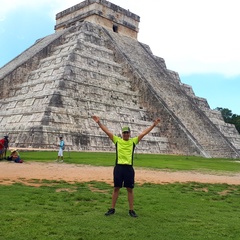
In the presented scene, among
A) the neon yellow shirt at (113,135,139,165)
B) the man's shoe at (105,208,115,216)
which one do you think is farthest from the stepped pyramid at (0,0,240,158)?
the man's shoe at (105,208,115,216)

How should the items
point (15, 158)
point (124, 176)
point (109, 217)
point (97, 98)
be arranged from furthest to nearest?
point (97, 98) < point (15, 158) < point (124, 176) < point (109, 217)

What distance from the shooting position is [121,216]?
18.1ft

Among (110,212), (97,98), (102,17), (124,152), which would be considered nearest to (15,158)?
(124,152)

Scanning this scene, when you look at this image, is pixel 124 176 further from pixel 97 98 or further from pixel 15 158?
pixel 97 98

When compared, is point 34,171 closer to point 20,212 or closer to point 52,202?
point 52,202

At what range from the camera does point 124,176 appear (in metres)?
5.82

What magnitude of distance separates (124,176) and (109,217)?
747 mm

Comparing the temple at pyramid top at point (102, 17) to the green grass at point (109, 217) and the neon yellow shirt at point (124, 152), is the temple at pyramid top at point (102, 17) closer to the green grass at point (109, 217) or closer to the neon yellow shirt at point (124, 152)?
the green grass at point (109, 217)

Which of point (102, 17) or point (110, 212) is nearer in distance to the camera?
point (110, 212)

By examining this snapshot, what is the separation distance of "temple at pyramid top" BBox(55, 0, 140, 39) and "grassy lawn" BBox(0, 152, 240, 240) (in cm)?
2496

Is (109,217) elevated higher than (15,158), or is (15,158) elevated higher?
(15,158)

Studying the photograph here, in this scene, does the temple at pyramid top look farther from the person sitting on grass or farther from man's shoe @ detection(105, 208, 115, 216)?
man's shoe @ detection(105, 208, 115, 216)

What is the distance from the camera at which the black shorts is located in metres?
5.79

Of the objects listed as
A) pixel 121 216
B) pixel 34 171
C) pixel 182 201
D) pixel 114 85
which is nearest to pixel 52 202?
pixel 121 216
